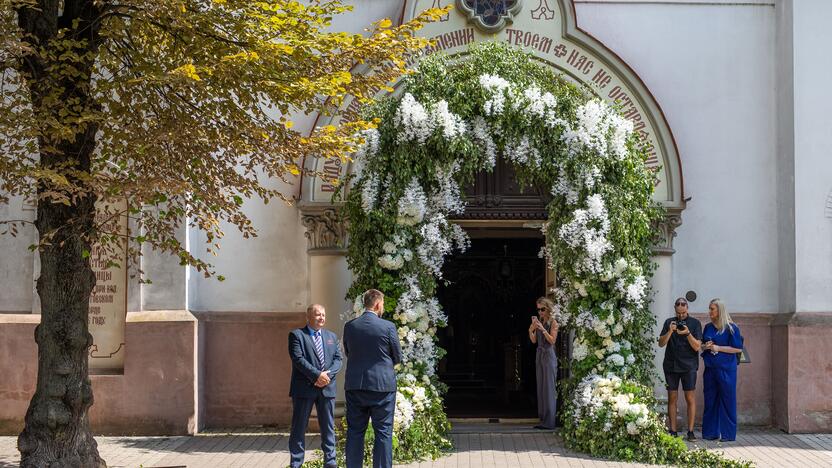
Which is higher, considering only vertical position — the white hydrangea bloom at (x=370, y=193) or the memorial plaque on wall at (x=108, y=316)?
the white hydrangea bloom at (x=370, y=193)

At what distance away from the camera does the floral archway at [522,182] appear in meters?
12.1

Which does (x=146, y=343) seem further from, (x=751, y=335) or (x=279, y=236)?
(x=751, y=335)

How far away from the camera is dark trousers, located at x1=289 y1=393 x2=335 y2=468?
10578 mm

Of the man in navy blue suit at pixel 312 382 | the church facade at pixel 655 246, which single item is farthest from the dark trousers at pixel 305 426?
the church facade at pixel 655 246

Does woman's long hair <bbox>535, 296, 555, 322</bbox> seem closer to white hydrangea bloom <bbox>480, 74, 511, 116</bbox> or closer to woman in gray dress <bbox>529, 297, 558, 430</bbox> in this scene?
woman in gray dress <bbox>529, 297, 558, 430</bbox>

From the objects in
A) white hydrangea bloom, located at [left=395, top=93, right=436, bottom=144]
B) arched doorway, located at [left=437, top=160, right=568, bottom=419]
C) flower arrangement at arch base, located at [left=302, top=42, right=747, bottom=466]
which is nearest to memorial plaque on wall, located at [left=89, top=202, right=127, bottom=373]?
flower arrangement at arch base, located at [left=302, top=42, right=747, bottom=466]

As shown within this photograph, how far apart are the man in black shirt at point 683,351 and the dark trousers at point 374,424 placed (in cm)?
431

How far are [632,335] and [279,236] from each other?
15.3 feet

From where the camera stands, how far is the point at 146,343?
44.7 ft

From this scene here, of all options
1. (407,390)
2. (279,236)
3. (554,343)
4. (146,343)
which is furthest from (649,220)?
(146,343)

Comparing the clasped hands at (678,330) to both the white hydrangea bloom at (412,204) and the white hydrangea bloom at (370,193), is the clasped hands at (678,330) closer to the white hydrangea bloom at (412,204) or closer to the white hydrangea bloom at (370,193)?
the white hydrangea bloom at (412,204)

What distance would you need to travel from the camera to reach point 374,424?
9969 mm

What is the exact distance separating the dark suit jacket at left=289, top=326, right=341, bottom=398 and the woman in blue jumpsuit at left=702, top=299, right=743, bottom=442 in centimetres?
476

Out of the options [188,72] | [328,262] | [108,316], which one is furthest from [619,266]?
[108,316]
